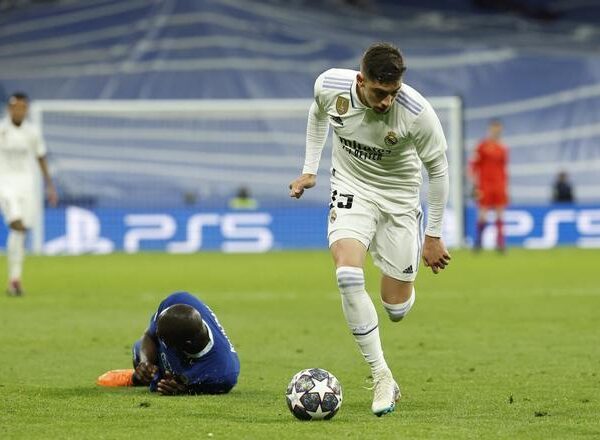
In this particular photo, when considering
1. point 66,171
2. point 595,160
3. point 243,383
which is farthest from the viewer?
point 595,160

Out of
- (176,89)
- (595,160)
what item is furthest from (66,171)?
(595,160)

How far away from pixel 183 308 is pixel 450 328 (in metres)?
5.26

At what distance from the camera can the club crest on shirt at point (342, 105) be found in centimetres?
769

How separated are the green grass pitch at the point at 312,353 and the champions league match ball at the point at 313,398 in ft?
0.28

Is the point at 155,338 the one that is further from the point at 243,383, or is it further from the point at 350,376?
the point at 350,376

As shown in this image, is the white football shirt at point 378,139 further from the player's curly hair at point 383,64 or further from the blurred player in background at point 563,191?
the blurred player in background at point 563,191

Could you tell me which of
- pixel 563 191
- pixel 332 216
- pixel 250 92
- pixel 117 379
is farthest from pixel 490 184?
pixel 332 216

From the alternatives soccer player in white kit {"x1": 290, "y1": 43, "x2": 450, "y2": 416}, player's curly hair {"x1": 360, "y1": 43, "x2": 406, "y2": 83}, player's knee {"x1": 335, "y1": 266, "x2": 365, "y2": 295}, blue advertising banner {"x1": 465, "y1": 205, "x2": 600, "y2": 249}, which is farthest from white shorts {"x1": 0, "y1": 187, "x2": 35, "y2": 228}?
blue advertising banner {"x1": 465, "y1": 205, "x2": 600, "y2": 249}

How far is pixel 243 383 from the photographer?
8.70 metres

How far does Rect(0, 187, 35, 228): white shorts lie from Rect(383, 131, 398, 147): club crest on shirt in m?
9.43

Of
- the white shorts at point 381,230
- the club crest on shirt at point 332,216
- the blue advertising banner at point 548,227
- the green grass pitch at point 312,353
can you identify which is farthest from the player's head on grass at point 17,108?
the blue advertising banner at point 548,227

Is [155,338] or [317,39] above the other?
[317,39]

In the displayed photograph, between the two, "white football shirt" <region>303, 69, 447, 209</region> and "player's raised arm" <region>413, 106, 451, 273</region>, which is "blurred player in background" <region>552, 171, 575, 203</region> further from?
"player's raised arm" <region>413, 106, 451, 273</region>

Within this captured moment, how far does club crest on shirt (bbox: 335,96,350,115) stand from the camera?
7.69m
